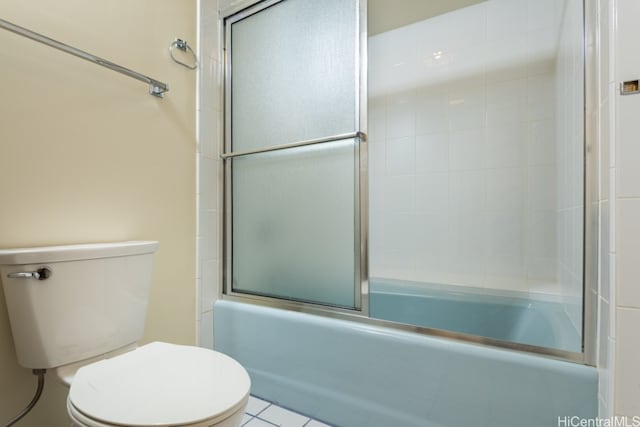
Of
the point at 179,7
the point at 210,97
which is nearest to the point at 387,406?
the point at 210,97

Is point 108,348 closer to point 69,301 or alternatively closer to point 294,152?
point 69,301

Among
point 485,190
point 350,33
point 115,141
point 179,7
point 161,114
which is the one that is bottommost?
point 485,190

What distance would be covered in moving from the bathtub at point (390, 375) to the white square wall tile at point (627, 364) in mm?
133

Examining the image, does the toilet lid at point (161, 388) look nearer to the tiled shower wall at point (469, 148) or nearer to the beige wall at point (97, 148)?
the beige wall at point (97, 148)

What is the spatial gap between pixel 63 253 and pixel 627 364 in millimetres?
1445

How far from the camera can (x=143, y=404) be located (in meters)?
0.70

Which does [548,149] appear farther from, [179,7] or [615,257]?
[179,7]

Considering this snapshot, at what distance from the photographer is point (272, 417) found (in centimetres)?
130

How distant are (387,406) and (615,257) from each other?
0.82 m

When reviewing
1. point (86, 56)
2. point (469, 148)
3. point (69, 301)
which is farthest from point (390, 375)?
point (86, 56)

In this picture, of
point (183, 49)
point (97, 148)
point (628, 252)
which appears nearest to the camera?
point (628, 252)

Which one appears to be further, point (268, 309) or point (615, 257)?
point (268, 309)

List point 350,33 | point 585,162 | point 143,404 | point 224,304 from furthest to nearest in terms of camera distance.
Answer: point 224,304, point 350,33, point 585,162, point 143,404

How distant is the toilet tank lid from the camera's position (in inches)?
34.4
